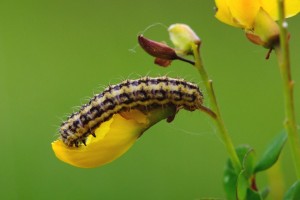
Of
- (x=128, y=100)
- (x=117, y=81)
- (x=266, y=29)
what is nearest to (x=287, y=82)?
(x=266, y=29)

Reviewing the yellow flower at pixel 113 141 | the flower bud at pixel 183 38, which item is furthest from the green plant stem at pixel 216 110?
the yellow flower at pixel 113 141

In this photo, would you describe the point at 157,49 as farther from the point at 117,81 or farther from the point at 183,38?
the point at 117,81

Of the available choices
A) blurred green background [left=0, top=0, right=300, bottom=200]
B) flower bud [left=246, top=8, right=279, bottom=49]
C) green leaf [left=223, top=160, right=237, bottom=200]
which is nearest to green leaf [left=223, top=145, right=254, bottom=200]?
green leaf [left=223, top=160, right=237, bottom=200]

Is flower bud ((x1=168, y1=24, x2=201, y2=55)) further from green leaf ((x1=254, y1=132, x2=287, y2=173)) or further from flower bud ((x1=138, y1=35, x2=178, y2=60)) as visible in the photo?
green leaf ((x1=254, y1=132, x2=287, y2=173))

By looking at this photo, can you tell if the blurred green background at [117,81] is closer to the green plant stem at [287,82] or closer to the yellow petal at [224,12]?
the yellow petal at [224,12]

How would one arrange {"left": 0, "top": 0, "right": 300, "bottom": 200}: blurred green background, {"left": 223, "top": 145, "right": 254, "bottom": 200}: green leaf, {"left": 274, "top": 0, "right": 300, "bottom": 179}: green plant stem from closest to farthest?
{"left": 274, "top": 0, "right": 300, "bottom": 179}: green plant stem < {"left": 223, "top": 145, "right": 254, "bottom": 200}: green leaf < {"left": 0, "top": 0, "right": 300, "bottom": 200}: blurred green background

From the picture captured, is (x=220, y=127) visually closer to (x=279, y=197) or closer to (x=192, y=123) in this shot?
(x=279, y=197)
